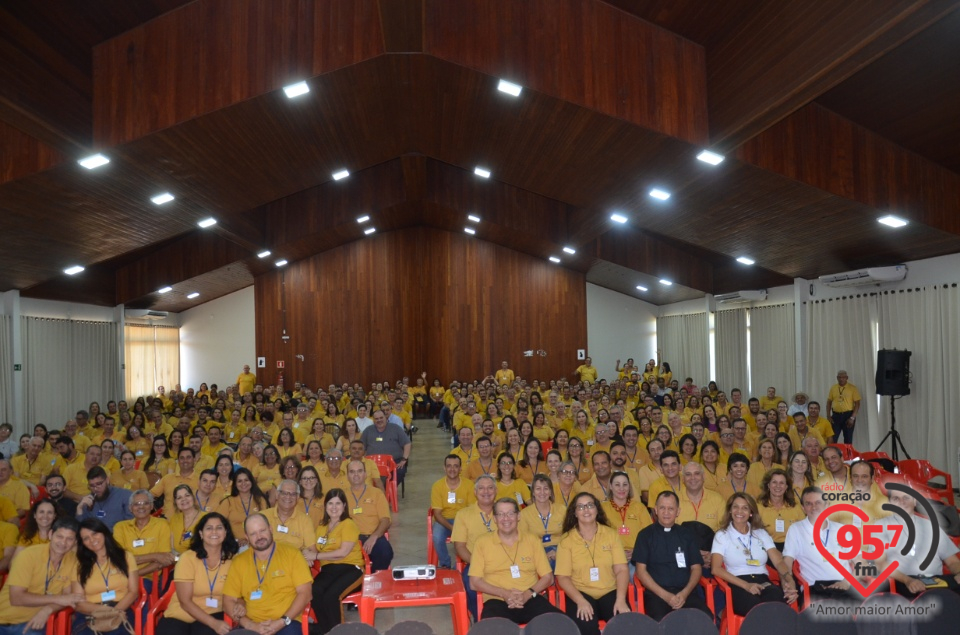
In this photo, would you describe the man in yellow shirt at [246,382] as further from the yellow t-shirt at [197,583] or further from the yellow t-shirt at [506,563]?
the yellow t-shirt at [506,563]

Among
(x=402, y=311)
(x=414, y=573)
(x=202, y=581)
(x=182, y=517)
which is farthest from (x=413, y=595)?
(x=402, y=311)

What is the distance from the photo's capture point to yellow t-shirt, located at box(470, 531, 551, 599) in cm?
442

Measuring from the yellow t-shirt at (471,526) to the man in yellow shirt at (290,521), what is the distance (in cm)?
105

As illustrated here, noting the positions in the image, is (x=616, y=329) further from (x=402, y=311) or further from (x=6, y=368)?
(x=6, y=368)

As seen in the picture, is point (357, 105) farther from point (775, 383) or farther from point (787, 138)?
point (775, 383)

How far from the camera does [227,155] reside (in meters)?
8.51

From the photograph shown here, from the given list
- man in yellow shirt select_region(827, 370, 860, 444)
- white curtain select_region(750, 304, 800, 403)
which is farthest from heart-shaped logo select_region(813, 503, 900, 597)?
white curtain select_region(750, 304, 800, 403)

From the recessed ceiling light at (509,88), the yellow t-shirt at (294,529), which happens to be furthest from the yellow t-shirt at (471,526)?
the recessed ceiling light at (509,88)

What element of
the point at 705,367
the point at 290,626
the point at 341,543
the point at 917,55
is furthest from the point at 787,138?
the point at 705,367

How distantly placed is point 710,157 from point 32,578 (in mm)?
6778

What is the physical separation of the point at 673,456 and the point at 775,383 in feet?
30.2

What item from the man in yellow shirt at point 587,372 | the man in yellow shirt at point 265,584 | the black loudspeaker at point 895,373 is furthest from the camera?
the man in yellow shirt at point 587,372

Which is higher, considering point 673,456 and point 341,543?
point 673,456

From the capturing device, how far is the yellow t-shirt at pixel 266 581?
409cm
